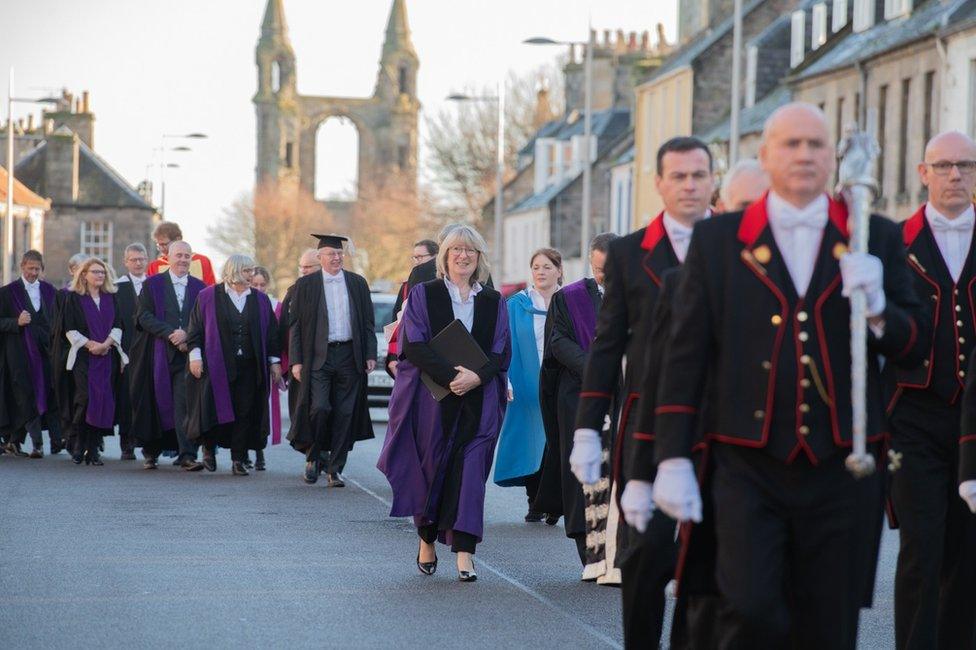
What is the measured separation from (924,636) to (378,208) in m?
107

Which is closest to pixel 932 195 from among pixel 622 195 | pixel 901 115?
pixel 901 115

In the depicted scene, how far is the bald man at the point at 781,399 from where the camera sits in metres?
5.55

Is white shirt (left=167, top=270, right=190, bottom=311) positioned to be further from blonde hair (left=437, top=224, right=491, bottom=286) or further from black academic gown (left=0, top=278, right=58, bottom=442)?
blonde hair (left=437, top=224, right=491, bottom=286)

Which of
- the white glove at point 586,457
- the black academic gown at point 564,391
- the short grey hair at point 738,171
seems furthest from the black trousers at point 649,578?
the black academic gown at point 564,391

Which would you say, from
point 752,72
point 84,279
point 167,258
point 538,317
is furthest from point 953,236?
point 752,72

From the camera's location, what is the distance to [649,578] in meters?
6.92

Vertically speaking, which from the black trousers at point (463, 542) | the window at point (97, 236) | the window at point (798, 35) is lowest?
the black trousers at point (463, 542)

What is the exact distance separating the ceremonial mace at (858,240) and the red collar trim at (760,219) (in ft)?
0.10

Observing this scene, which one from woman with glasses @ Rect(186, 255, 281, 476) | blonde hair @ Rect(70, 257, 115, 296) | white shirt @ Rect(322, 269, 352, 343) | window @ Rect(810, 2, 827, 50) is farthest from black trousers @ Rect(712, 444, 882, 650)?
window @ Rect(810, 2, 827, 50)

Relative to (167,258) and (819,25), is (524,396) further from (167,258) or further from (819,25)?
(819,25)

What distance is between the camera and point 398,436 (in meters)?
11.1

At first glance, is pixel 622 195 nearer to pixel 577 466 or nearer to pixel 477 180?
pixel 477 180

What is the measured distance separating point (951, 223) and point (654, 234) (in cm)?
128

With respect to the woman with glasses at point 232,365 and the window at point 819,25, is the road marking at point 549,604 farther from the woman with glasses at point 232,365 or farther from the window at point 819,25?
the window at point 819,25
